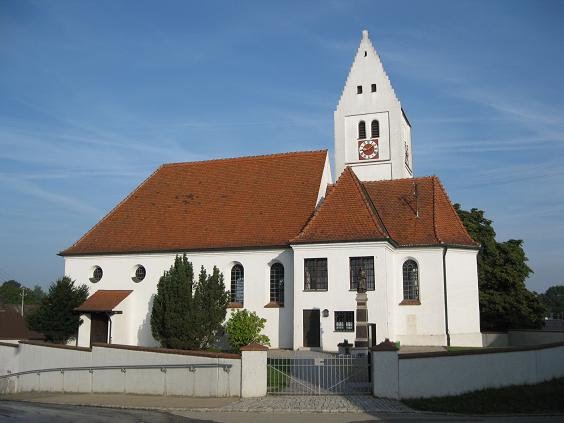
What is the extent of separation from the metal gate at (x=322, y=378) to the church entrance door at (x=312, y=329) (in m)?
6.97

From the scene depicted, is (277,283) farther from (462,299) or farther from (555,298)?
(555,298)

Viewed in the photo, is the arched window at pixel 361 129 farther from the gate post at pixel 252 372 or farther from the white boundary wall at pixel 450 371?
the gate post at pixel 252 372

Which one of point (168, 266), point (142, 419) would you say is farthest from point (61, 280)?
point (142, 419)

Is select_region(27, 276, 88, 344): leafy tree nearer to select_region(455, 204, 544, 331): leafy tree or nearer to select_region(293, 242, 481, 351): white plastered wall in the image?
select_region(293, 242, 481, 351): white plastered wall

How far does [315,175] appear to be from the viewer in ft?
105

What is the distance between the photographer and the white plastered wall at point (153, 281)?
28.5 meters

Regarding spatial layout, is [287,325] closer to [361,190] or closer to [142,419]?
[361,190]

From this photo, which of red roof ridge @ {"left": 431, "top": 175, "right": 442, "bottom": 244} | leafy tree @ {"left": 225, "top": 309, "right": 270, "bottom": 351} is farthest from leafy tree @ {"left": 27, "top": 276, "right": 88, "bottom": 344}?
red roof ridge @ {"left": 431, "top": 175, "right": 442, "bottom": 244}

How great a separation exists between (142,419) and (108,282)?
63.9 ft

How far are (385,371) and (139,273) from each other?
19144mm

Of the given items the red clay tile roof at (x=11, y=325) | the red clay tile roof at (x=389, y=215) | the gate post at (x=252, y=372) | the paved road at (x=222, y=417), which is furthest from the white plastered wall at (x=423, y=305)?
the red clay tile roof at (x=11, y=325)

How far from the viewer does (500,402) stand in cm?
1545

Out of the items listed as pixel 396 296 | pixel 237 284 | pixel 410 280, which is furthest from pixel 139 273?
pixel 410 280

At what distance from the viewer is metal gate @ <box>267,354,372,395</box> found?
16.8 m
